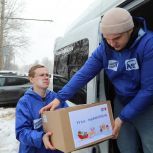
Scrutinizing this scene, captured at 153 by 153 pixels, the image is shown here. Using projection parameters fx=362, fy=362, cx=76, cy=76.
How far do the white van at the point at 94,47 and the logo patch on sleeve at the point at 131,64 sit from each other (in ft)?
1.84

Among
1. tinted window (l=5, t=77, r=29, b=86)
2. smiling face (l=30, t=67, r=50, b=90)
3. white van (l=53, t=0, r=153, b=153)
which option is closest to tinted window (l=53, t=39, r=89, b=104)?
white van (l=53, t=0, r=153, b=153)

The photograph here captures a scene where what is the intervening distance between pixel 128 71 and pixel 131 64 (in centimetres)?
6

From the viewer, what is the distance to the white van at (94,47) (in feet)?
10.4

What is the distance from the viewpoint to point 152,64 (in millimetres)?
2477

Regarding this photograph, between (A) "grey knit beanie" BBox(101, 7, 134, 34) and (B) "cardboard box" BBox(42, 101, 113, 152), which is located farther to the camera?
(B) "cardboard box" BBox(42, 101, 113, 152)

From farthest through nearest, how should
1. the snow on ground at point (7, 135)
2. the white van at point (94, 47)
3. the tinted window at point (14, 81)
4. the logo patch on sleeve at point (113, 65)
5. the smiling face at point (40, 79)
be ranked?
the tinted window at point (14, 81)
the snow on ground at point (7, 135)
the white van at point (94, 47)
the smiling face at point (40, 79)
the logo patch on sleeve at point (113, 65)

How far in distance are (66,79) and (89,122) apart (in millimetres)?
2002

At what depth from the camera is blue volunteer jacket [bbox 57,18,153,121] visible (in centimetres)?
249

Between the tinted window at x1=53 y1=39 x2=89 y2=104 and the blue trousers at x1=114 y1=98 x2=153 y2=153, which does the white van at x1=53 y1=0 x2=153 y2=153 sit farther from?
the blue trousers at x1=114 y1=98 x2=153 y2=153

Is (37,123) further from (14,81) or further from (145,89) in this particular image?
(14,81)

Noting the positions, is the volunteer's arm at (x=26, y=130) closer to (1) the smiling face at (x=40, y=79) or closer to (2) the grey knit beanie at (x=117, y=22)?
(1) the smiling face at (x=40, y=79)

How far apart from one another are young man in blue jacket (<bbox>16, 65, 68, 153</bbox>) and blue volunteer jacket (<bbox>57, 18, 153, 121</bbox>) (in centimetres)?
54

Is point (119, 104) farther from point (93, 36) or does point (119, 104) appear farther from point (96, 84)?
point (93, 36)

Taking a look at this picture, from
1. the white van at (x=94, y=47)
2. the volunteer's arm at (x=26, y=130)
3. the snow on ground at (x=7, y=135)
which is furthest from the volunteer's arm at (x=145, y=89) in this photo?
the snow on ground at (x=7, y=135)
